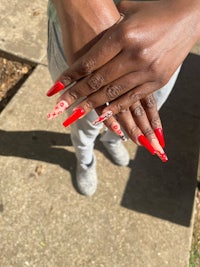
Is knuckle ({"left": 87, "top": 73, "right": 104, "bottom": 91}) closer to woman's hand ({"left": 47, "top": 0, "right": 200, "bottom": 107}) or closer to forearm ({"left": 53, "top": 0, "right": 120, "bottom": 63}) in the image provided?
woman's hand ({"left": 47, "top": 0, "right": 200, "bottom": 107})

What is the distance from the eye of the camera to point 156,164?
287 centimetres

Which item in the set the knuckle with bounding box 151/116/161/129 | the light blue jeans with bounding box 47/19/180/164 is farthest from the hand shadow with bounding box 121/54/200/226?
the knuckle with bounding box 151/116/161/129

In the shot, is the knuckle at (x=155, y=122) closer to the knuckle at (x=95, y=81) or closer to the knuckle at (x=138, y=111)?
the knuckle at (x=138, y=111)

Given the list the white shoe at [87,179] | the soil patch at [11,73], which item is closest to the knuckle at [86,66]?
the white shoe at [87,179]

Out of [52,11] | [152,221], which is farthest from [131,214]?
[52,11]

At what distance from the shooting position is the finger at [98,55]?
1207mm

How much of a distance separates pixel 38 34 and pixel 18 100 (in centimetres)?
80

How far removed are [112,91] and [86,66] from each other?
4.9 inches

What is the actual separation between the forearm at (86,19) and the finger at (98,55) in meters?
0.06

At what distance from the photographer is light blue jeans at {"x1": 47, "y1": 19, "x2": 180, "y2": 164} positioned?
64.6 inches

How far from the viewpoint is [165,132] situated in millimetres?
3068

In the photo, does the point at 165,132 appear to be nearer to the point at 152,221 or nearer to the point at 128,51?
the point at 152,221

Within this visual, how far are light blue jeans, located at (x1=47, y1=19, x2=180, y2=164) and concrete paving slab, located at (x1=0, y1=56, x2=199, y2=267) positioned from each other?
13.4 inches

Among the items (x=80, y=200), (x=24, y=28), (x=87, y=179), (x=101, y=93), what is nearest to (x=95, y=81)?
(x=101, y=93)
